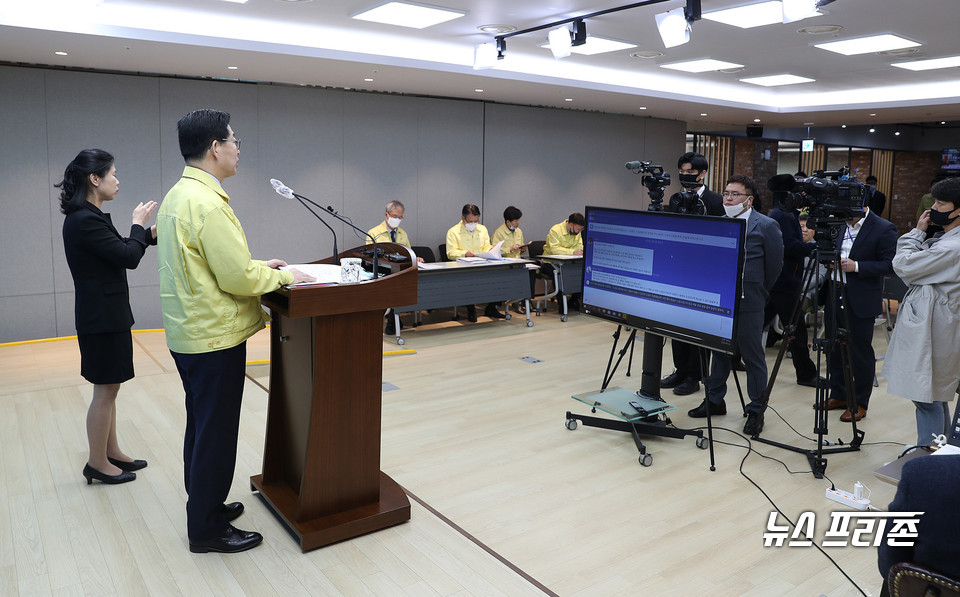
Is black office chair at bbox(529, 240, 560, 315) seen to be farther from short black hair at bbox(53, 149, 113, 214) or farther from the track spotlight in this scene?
short black hair at bbox(53, 149, 113, 214)

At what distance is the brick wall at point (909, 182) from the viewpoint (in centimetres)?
1600

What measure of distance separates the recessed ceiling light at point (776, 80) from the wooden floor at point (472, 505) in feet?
15.0

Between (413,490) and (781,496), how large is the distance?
1.90 m

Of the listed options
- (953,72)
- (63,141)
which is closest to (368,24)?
(63,141)

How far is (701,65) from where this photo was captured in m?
7.49

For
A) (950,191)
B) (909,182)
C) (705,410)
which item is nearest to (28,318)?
(705,410)

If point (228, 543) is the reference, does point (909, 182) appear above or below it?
above

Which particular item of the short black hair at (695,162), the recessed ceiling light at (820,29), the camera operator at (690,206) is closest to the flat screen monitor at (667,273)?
the camera operator at (690,206)

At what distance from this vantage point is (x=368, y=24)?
5859 millimetres

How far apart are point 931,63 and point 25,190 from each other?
9.33m

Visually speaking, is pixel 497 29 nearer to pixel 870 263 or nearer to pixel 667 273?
pixel 667 273

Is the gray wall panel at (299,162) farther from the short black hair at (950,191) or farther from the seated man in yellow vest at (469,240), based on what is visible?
the short black hair at (950,191)

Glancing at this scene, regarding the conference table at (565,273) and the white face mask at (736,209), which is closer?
the white face mask at (736,209)

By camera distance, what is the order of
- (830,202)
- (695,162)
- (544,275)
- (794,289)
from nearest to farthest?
(830,202), (695,162), (794,289), (544,275)
